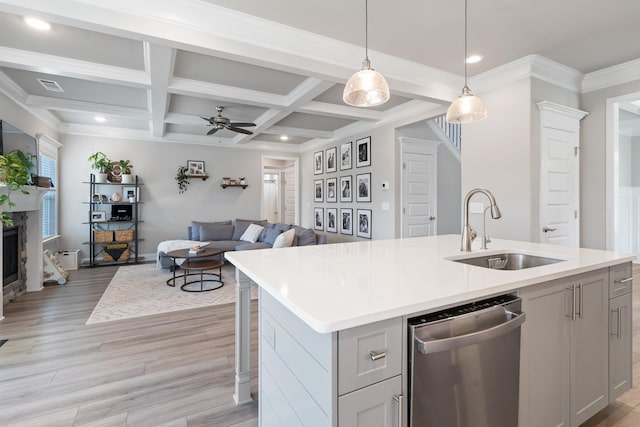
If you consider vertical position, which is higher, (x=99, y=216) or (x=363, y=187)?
(x=363, y=187)

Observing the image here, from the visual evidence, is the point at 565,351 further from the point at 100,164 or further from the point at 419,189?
the point at 100,164

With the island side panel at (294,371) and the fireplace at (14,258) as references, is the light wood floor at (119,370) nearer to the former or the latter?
the fireplace at (14,258)

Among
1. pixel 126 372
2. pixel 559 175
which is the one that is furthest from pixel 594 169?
pixel 126 372

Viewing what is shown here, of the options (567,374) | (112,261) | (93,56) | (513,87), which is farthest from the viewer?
(112,261)

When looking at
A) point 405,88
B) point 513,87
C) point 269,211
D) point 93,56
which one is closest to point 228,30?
point 93,56

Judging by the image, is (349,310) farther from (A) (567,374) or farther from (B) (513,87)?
(B) (513,87)

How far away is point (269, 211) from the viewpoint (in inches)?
395

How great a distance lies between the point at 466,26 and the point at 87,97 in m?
4.77

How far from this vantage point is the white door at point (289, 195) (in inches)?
350

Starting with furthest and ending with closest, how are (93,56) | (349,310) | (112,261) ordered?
1. (112,261)
2. (93,56)
3. (349,310)

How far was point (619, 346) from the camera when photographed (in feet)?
5.74

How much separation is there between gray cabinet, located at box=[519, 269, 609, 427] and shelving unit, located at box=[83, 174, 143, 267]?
21.2 feet

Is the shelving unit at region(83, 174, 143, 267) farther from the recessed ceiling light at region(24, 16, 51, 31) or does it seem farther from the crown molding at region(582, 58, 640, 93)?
the crown molding at region(582, 58, 640, 93)

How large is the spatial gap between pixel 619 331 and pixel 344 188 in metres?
4.93
